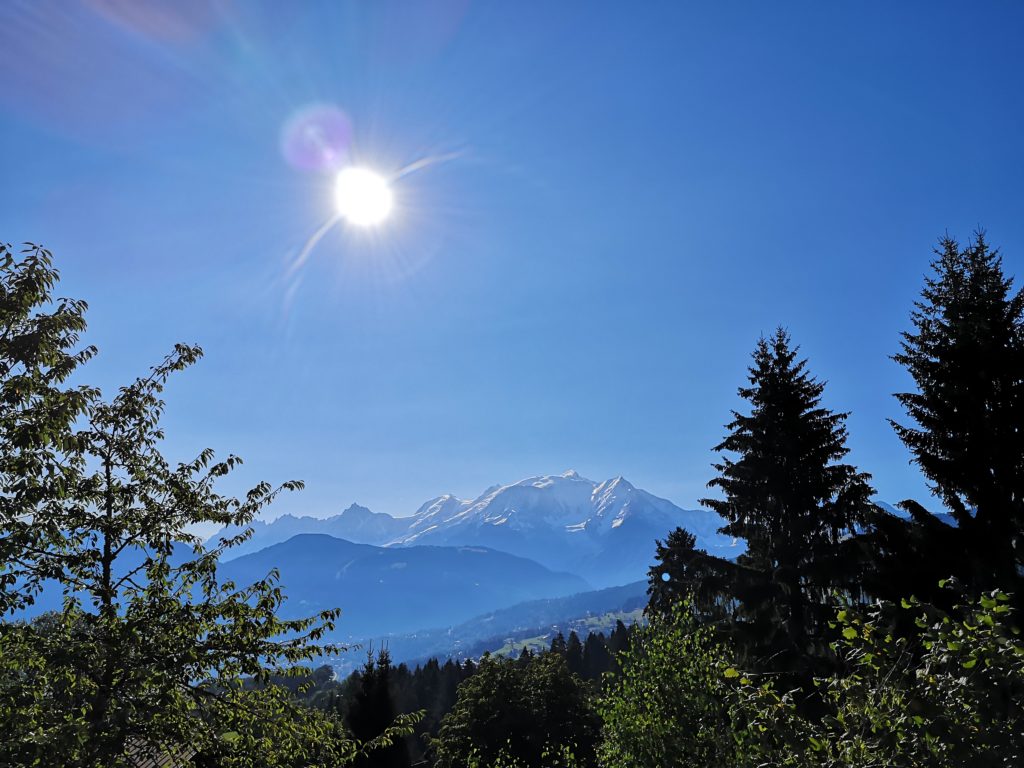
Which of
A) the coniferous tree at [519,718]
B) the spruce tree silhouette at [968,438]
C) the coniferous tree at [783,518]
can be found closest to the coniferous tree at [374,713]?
the coniferous tree at [519,718]

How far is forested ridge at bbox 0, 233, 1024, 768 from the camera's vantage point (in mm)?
5738

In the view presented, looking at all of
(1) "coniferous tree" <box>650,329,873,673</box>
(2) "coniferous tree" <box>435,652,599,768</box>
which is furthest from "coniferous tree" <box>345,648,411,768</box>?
(1) "coniferous tree" <box>650,329,873,673</box>

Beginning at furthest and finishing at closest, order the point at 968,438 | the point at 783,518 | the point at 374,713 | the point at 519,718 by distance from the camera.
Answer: the point at 374,713 → the point at 519,718 → the point at 783,518 → the point at 968,438

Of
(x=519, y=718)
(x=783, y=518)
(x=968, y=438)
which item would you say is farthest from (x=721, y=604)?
(x=519, y=718)

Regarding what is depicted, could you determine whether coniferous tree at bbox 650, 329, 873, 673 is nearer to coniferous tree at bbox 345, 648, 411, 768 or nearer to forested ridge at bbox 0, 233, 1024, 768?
forested ridge at bbox 0, 233, 1024, 768

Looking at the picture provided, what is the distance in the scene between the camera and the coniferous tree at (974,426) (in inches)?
624

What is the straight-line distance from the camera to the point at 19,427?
7.35 meters

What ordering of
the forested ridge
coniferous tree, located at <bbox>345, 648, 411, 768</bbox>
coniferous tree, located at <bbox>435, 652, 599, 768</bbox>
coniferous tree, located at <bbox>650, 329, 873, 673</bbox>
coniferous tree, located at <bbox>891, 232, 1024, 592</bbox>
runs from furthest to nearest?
coniferous tree, located at <bbox>345, 648, 411, 768</bbox>, coniferous tree, located at <bbox>435, 652, 599, 768</bbox>, coniferous tree, located at <bbox>650, 329, 873, 673</bbox>, coniferous tree, located at <bbox>891, 232, 1024, 592</bbox>, the forested ridge

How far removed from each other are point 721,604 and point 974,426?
10.7 metres

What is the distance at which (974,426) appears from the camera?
1664 cm

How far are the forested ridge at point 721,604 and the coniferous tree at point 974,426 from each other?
0.20 feet

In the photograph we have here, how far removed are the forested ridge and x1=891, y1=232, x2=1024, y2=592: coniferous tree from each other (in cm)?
6

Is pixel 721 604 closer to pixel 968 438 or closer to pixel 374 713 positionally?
pixel 968 438

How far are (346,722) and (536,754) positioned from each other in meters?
13.2
